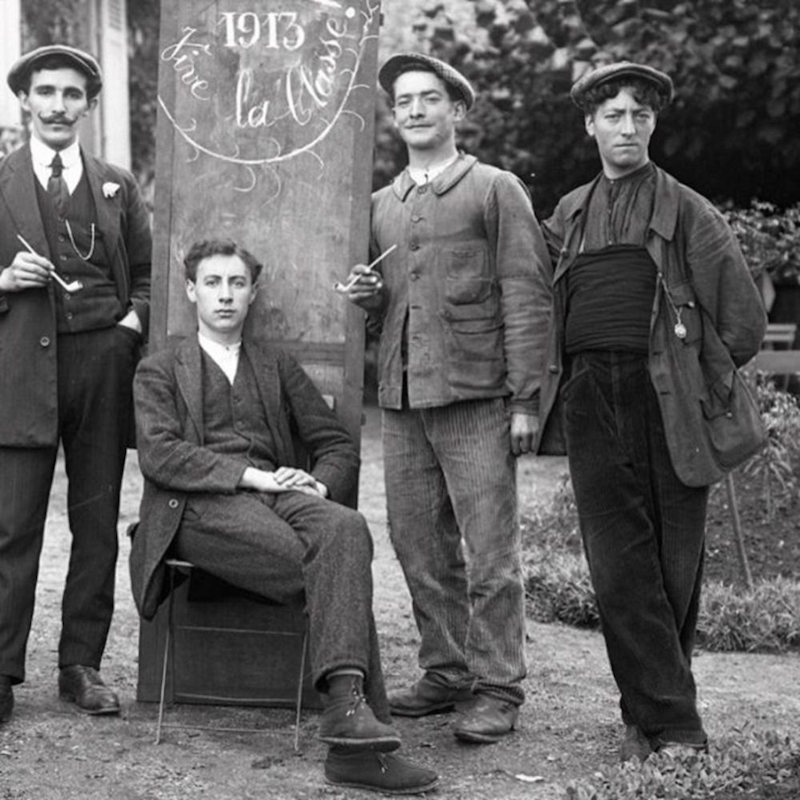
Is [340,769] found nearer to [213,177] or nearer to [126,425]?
[126,425]

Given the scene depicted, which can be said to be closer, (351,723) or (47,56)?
(351,723)

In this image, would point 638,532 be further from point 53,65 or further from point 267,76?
point 53,65

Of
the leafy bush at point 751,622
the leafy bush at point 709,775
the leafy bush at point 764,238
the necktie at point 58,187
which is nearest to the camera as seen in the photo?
the leafy bush at point 709,775

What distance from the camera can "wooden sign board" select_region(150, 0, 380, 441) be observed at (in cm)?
539

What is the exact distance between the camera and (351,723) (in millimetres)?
4633

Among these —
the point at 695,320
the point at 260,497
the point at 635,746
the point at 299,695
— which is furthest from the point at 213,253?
the point at 635,746

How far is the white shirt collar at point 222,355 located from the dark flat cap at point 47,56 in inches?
36.2

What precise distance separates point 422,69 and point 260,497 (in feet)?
4.66

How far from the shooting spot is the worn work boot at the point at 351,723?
4617mm

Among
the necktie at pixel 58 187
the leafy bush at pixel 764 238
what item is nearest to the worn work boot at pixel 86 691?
the necktie at pixel 58 187

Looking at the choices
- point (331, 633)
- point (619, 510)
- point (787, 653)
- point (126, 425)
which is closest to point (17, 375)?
point (126, 425)

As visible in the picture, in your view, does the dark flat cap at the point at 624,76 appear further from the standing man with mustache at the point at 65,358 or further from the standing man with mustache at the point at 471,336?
the standing man with mustache at the point at 65,358

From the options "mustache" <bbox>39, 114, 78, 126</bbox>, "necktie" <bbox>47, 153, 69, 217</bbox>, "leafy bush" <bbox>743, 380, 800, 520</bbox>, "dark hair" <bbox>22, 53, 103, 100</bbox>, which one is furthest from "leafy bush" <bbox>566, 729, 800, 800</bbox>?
"leafy bush" <bbox>743, 380, 800, 520</bbox>

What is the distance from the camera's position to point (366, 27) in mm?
5375
